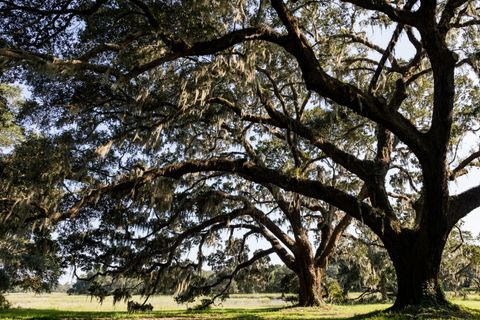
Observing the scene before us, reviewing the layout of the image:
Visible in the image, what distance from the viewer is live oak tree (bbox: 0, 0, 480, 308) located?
8110 mm

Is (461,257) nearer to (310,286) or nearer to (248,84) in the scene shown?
(310,286)

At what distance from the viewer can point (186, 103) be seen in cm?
1051

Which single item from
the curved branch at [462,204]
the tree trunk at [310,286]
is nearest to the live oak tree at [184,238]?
the tree trunk at [310,286]

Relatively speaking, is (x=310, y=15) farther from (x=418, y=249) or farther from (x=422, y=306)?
(x=422, y=306)

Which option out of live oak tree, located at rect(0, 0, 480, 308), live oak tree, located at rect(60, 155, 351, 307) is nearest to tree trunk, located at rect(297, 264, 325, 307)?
live oak tree, located at rect(60, 155, 351, 307)

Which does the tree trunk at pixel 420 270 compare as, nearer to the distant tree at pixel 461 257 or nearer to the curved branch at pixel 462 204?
the curved branch at pixel 462 204

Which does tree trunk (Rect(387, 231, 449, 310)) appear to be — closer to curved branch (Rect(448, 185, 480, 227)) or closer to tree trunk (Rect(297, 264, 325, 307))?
curved branch (Rect(448, 185, 480, 227))

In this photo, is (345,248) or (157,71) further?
(345,248)

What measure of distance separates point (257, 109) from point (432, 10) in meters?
5.66

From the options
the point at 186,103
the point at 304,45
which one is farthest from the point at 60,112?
the point at 304,45

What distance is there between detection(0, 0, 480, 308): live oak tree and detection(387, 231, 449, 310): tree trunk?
2 cm

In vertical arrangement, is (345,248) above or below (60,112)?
below

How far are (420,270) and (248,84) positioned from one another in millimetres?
5812

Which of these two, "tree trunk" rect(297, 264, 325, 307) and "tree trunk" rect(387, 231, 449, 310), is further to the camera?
"tree trunk" rect(297, 264, 325, 307)
